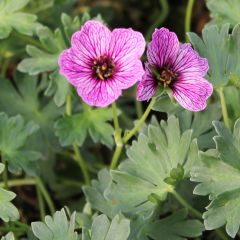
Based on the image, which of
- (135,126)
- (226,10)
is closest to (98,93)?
(135,126)

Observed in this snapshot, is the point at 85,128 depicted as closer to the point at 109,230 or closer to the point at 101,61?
the point at 101,61

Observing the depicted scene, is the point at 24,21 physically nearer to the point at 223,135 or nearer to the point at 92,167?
the point at 92,167

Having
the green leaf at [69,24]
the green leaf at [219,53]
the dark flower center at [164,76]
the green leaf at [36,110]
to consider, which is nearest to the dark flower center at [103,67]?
the dark flower center at [164,76]

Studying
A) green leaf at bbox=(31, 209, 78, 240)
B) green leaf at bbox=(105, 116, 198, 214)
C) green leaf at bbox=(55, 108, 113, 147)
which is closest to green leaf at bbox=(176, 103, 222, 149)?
green leaf at bbox=(105, 116, 198, 214)

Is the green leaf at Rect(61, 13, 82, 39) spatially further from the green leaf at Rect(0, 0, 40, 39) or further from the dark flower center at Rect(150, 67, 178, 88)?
the dark flower center at Rect(150, 67, 178, 88)

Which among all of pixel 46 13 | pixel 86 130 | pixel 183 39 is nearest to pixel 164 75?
pixel 86 130

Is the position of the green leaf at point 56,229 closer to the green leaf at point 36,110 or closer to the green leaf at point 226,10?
the green leaf at point 36,110
